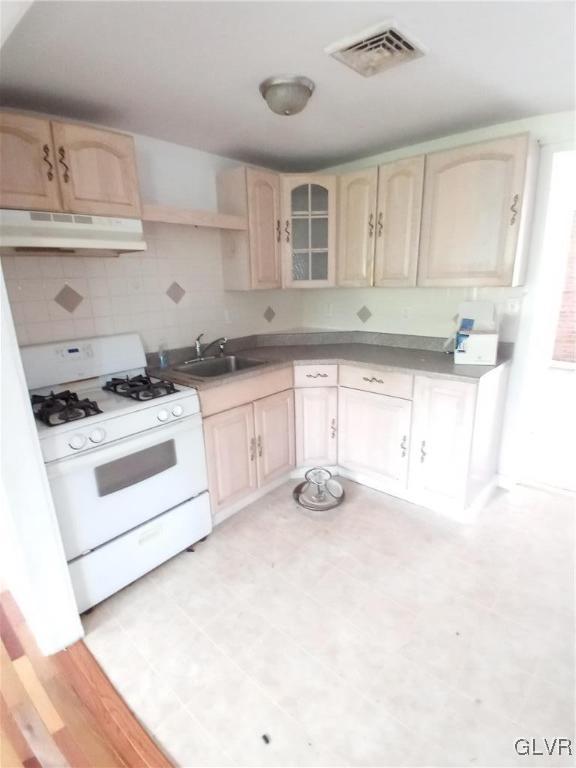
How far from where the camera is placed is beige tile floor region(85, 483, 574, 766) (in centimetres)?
121

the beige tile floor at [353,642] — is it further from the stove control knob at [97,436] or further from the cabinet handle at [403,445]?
the stove control knob at [97,436]

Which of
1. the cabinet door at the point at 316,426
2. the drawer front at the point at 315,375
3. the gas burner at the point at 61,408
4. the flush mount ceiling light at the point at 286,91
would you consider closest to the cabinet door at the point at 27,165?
the gas burner at the point at 61,408

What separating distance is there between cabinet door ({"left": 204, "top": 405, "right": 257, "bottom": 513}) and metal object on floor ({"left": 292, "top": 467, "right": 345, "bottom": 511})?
0.36m

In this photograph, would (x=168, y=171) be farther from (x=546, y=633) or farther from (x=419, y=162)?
(x=546, y=633)

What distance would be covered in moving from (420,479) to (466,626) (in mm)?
866

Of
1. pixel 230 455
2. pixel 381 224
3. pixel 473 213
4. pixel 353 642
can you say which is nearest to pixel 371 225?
pixel 381 224

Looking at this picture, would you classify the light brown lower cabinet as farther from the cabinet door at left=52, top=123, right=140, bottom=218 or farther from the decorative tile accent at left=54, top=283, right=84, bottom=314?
the cabinet door at left=52, top=123, right=140, bottom=218

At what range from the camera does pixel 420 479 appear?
232cm

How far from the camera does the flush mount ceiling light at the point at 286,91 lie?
5.05 ft

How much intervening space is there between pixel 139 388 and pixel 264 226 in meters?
1.40

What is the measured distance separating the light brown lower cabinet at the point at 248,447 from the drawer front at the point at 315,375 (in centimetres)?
11

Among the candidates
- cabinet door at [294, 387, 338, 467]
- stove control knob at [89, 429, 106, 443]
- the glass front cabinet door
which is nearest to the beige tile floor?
cabinet door at [294, 387, 338, 467]

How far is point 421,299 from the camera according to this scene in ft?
8.76

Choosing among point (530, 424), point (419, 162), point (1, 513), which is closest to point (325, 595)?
point (1, 513)
